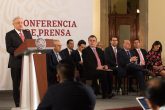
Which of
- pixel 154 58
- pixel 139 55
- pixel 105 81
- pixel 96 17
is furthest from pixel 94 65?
pixel 96 17

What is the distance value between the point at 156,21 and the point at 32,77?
20.5ft

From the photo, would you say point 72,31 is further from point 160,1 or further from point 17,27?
point 160,1

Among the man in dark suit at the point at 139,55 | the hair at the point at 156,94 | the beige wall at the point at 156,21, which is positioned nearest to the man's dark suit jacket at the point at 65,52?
the man in dark suit at the point at 139,55

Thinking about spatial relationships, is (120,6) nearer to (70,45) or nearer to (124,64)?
(124,64)

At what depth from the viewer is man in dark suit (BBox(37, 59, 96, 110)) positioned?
295 cm

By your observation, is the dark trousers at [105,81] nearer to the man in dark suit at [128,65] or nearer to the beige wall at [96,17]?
the man in dark suit at [128,65]

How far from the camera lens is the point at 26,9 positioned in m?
8.11

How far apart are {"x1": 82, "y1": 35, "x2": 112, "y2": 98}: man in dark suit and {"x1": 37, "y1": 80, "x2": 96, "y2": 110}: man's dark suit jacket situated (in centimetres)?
528

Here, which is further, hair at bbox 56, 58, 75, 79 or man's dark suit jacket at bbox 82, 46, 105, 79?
man's dark suit jacket at bbox 82, 46, 105, 79

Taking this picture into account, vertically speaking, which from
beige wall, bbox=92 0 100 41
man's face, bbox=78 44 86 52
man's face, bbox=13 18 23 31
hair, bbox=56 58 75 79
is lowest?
hair, bbox=56 58 75 79

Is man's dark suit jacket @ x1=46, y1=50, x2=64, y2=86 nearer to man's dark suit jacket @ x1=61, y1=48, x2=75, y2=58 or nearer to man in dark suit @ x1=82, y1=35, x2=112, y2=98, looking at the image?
man's dark suit jacket @ x1=61, y1=48, x2=75, y2=58

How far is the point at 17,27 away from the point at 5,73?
7.07 feet

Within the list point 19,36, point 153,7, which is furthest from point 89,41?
point 153,7

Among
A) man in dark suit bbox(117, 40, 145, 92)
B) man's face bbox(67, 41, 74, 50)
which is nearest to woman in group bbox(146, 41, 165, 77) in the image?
man in dark suit bbox(117, 40, 145, 92)
